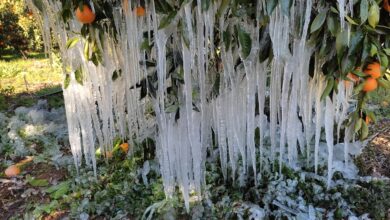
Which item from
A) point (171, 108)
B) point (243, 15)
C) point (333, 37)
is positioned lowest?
point (171, 108)

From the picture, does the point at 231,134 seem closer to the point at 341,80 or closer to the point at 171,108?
the point at 171,108

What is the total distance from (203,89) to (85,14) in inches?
24.7

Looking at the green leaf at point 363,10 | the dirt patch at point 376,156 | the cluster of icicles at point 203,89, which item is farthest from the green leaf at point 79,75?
the dirt patch at point 376,156

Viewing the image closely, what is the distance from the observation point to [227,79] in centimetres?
197

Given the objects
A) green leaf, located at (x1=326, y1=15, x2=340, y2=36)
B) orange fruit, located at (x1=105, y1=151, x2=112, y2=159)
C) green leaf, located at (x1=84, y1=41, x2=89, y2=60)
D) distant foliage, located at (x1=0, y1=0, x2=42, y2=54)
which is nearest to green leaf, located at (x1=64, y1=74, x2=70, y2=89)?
green leaf, located at (x1=84, y1=41, x2=89, y2=60)

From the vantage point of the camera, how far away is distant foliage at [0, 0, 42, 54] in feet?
26.9

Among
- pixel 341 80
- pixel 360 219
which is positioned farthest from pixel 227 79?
pixel 360 219

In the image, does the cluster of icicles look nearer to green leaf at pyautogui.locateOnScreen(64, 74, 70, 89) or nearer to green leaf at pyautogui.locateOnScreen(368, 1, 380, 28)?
green leaf at pyautogui.locateOnScreen(64, 74, 70, 89)

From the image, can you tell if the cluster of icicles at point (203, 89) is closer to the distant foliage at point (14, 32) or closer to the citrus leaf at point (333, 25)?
the citrus leaf at point (333, 25)

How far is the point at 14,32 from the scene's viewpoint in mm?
8641

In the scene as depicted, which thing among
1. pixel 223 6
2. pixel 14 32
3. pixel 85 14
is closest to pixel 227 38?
pixel 223 6

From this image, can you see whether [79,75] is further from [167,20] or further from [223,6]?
[223,6]

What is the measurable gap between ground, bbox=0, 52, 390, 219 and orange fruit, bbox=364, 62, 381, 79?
325 millimetres

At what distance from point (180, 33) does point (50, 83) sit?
4.26 m
